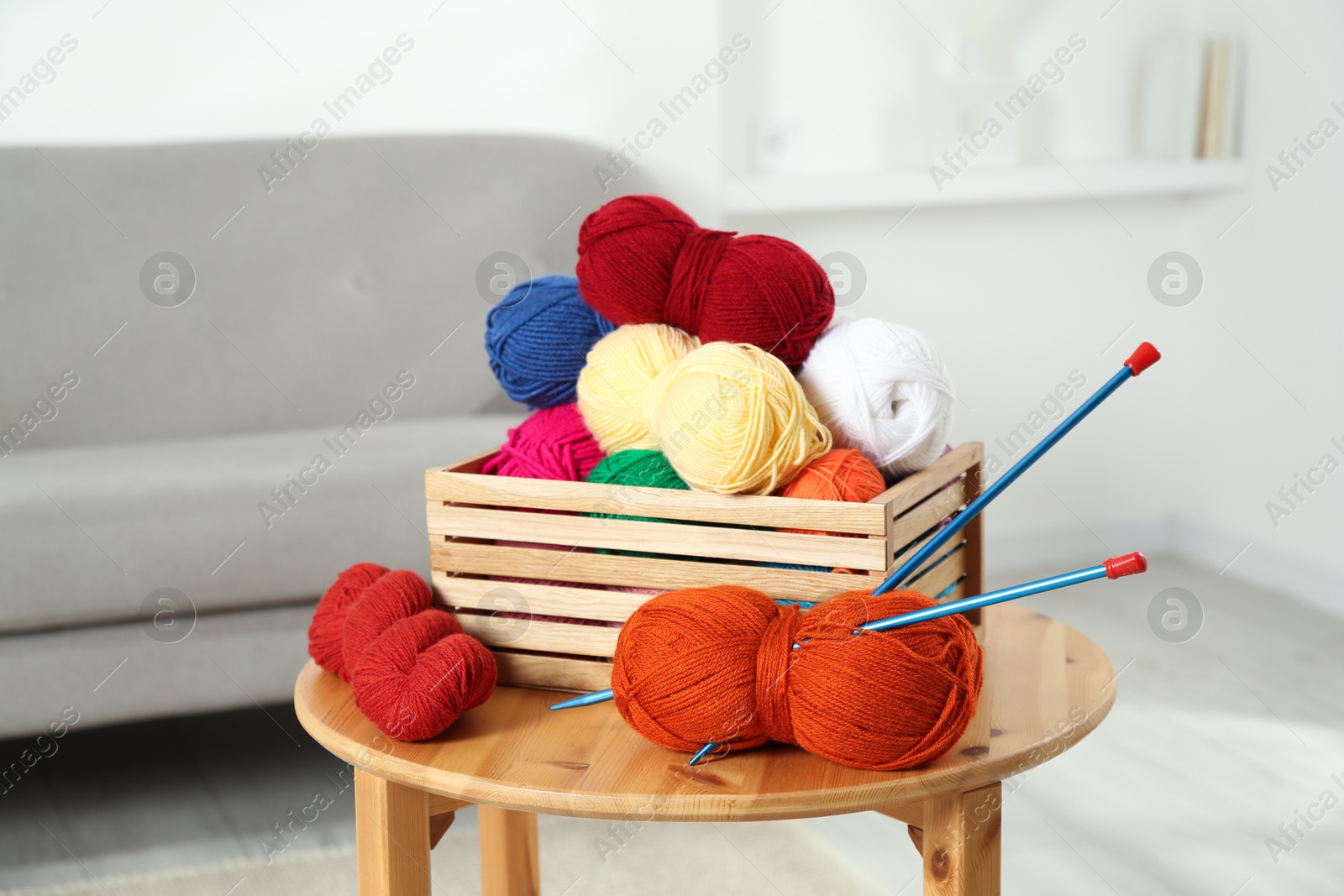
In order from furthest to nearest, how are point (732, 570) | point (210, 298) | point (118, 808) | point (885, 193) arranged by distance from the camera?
point (885, 193) < point (210, 298) < point (118, 808) < point (732, 570)

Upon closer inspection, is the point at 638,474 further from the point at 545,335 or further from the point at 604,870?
the point at 604,870

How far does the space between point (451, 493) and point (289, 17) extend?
157cm

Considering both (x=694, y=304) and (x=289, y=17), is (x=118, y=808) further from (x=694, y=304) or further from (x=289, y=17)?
(x=289, y=17)

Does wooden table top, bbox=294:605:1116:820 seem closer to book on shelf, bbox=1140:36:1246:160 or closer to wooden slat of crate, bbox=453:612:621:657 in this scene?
wooden slat of crate, bbox=453:612:621:657

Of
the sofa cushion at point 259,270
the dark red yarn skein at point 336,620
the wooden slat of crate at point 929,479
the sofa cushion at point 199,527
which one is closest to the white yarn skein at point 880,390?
the wooden slat of crate at point 929,479

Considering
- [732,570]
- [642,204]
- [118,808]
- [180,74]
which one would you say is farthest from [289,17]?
[732,570]

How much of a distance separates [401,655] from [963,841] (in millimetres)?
355

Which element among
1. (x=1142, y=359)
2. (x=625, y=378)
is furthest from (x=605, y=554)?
(x=1142, y=359)

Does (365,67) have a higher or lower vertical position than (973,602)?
higher

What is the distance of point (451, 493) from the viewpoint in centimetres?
78

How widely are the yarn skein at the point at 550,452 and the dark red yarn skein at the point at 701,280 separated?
88 mm

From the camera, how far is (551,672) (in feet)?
2.51

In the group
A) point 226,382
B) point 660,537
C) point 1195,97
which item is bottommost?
point 226,382

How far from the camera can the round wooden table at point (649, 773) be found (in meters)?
0.60
